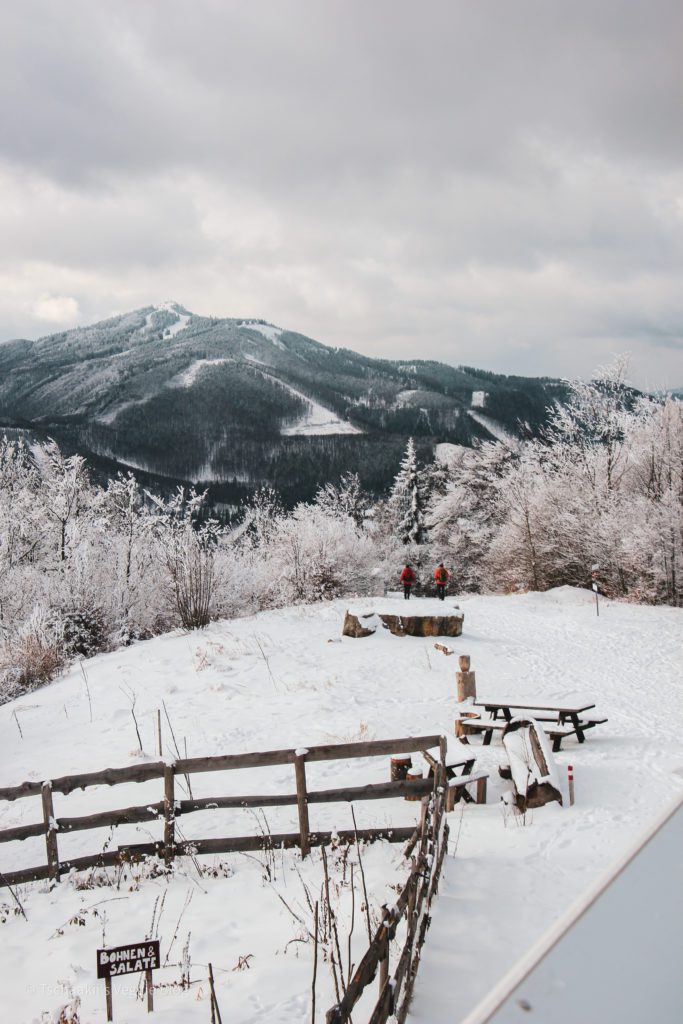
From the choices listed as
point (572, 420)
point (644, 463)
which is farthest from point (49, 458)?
point (644, 463)

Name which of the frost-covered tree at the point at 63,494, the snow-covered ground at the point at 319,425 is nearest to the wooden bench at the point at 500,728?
the frost-covered tree at the point at 63,494

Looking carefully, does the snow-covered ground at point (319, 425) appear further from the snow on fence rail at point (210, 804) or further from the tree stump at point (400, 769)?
the snow on fence rail at point (210, 804)

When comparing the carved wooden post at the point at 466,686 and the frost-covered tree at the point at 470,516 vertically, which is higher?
the frost-covered tree at the point at 470,516

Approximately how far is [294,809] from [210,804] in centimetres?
151

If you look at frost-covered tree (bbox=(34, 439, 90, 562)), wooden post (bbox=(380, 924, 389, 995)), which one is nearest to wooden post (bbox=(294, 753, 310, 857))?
wooden post (bbox=(380, 924, 389, 995))

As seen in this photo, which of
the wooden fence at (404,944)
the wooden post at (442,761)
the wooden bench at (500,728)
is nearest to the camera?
the wooden fence at (404,944)

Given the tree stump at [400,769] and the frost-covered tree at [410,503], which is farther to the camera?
the frost-covered tree at [410,503]

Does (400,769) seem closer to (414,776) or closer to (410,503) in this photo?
(414,776)

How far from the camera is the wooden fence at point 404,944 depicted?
2.34 metres

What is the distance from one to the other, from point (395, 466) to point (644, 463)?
3708 inches

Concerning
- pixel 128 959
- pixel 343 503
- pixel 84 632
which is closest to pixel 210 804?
pixel 128 959

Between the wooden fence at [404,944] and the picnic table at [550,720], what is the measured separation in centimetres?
432

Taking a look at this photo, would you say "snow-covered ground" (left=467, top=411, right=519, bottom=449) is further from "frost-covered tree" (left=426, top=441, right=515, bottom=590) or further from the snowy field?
the snowy field

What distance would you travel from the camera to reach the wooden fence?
7.68 feet
